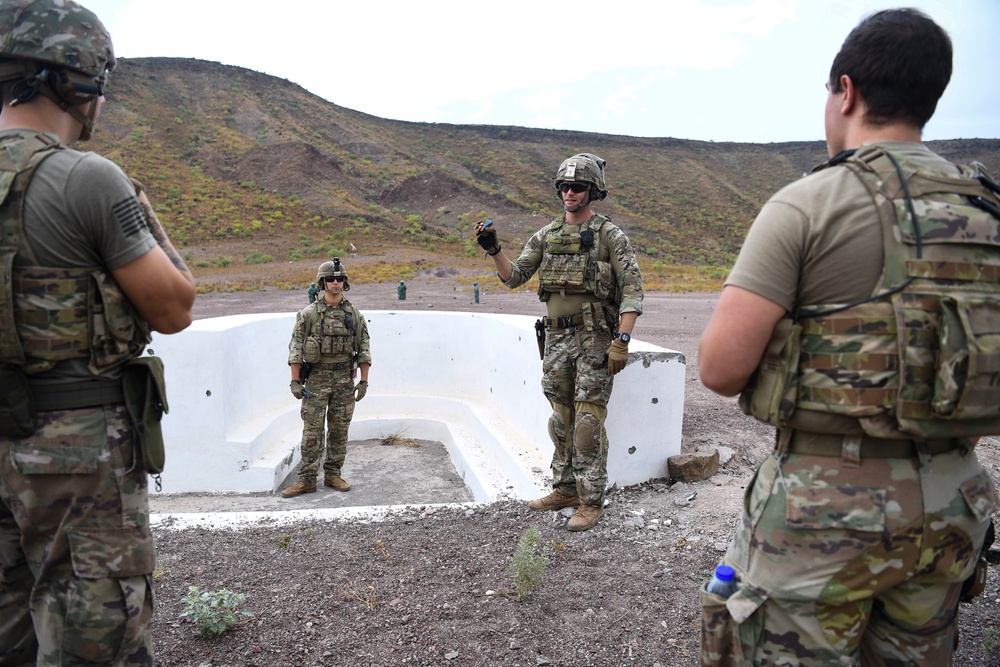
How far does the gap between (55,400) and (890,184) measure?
1.96 metres

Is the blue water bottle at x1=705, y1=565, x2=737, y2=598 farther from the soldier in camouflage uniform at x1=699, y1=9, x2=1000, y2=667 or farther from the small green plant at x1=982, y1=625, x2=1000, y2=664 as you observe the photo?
the small green plant at x1=982, y1=625, x2=1000, y2=664

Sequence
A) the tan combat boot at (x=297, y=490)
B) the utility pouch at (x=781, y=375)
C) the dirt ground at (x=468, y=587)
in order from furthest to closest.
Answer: the tan combat boot at (x=297, y=490), the dirt ground at (x=468, y=587), the utility pouch at (x=781, y=375)

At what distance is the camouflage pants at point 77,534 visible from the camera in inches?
61.2

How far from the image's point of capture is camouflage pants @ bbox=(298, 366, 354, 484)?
5.97m

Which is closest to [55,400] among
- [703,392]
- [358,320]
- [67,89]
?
[67,89]

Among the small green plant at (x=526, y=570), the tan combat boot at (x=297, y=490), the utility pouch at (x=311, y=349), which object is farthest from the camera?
the tan combat boot at (x=297, y=490)

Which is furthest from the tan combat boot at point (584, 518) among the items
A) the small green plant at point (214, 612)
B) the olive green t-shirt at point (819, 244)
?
the olive green t-shirt at point (819, 244)

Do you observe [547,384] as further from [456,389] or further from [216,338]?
[456,389]

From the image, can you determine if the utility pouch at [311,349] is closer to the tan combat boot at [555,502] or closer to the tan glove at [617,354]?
the tan combat boot at [555,502]

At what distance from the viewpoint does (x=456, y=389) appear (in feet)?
26.7

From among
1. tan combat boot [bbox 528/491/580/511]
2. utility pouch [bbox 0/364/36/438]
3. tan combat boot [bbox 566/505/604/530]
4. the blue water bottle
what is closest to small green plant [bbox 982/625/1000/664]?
the blue water bottle

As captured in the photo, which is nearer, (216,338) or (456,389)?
(216,338)

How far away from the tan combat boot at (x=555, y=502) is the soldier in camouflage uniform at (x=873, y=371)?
2447 millimetres

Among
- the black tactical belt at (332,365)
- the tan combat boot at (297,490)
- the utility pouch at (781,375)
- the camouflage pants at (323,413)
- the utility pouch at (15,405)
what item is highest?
the utility pouch at (781,375)
